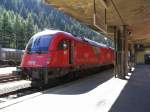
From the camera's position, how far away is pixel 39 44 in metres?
15.5

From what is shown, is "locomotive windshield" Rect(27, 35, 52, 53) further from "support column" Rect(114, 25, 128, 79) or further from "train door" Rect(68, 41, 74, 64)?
"support column" Rect(114, 25, 128, 79)

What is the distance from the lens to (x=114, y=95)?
11.9 metres

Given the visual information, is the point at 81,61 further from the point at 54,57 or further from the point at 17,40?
the point at 17,40

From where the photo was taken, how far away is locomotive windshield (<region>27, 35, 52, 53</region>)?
15219 millimetres

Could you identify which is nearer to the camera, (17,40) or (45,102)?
(45,102)

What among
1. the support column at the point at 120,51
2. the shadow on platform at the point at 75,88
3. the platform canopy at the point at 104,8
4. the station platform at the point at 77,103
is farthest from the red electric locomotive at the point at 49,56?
the support column at the point at 120,51

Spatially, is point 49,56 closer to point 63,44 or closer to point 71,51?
point 63,44

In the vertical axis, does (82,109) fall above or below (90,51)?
below

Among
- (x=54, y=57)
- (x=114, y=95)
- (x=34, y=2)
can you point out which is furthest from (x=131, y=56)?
(x=34, y=2)

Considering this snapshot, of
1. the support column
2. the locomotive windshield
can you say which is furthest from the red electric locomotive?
the support column

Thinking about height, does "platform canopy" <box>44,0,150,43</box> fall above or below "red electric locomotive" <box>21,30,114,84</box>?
above

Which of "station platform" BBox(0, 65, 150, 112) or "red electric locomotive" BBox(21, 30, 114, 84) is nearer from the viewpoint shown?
"station platform" BBox(0, 65, 150, 112)

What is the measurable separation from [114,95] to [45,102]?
10.7 feet

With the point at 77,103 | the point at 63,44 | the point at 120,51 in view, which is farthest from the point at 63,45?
the point at 77,103
